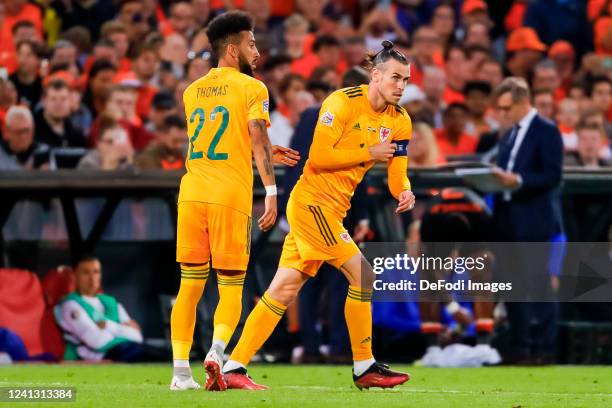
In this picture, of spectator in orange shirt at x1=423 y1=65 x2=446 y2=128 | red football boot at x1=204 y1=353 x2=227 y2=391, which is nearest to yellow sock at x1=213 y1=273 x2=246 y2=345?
red football boot at x1=204 y1=353 x2=227 y2=391

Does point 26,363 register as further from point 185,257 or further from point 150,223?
point 185,257

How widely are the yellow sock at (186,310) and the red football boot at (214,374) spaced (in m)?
0.31

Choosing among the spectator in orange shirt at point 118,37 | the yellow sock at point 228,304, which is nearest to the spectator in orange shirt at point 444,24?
the spectator in orange shirt at point 118,37

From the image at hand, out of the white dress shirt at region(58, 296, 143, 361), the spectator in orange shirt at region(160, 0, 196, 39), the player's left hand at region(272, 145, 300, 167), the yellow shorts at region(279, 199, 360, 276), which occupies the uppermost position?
the spectator in orange shirt at region(160, 0, 196, 39)

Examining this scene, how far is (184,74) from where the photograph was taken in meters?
18.4

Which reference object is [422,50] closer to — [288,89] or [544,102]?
[544,102]

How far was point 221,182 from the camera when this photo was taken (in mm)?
10227

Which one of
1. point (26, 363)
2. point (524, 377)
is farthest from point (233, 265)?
point (26, 363)

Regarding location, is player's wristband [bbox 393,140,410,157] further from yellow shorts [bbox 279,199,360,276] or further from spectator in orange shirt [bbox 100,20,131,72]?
spectator in orange shirt [bbox 100,20,131,72]

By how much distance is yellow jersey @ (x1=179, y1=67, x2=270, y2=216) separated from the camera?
33.5 ft

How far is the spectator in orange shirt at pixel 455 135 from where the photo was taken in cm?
1733

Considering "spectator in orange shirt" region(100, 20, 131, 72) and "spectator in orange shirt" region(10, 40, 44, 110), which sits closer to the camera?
"spectator in orange shirt" region(10, 40, 44, 110)

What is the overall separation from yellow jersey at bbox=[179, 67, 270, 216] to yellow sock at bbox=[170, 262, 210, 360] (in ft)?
1.61

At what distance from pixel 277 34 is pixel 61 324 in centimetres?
750
